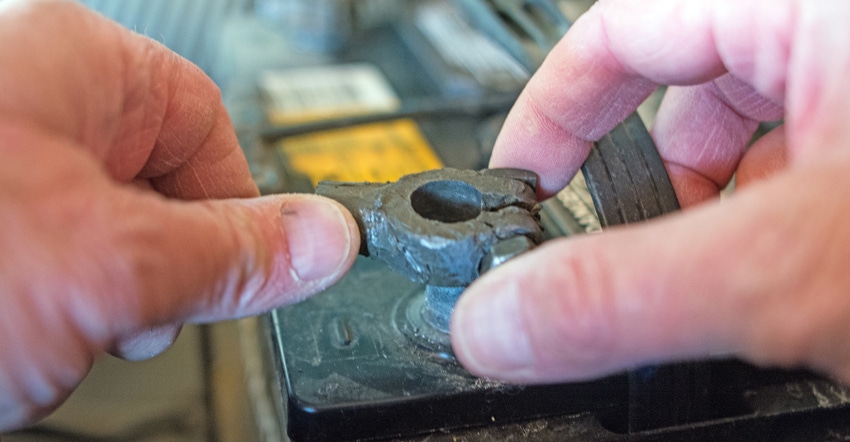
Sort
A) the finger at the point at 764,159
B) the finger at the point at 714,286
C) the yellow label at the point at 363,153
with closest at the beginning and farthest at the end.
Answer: the finger at the point at 714,286 < the finger at the point at 764,159 < the yellow label at the point at 363,153

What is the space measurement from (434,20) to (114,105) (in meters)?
1.01

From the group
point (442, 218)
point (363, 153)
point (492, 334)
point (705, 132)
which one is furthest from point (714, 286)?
point (363, 153)

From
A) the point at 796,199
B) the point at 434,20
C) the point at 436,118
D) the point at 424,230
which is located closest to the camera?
the point at 796,199

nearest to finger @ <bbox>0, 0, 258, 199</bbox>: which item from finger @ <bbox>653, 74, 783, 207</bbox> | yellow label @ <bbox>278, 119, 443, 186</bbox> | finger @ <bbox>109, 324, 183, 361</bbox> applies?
finger @ <bbox>109, 324, 183, 361</bbox>

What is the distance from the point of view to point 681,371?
0.55m

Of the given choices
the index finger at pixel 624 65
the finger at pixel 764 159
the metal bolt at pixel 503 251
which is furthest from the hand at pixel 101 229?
the finger at pixel 764 159

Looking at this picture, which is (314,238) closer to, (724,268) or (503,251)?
(503,251)

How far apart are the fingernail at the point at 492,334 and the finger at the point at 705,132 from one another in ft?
1.31

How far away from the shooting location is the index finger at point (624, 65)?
0.54m

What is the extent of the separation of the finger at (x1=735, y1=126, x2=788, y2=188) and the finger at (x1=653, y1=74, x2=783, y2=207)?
2cm

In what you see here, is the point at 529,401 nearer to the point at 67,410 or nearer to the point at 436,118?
the point at 67,410

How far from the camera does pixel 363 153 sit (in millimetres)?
1014

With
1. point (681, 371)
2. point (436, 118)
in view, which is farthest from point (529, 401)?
point (436, 118)

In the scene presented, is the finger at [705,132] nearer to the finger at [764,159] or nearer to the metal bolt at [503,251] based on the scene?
the finger at [764,159]
